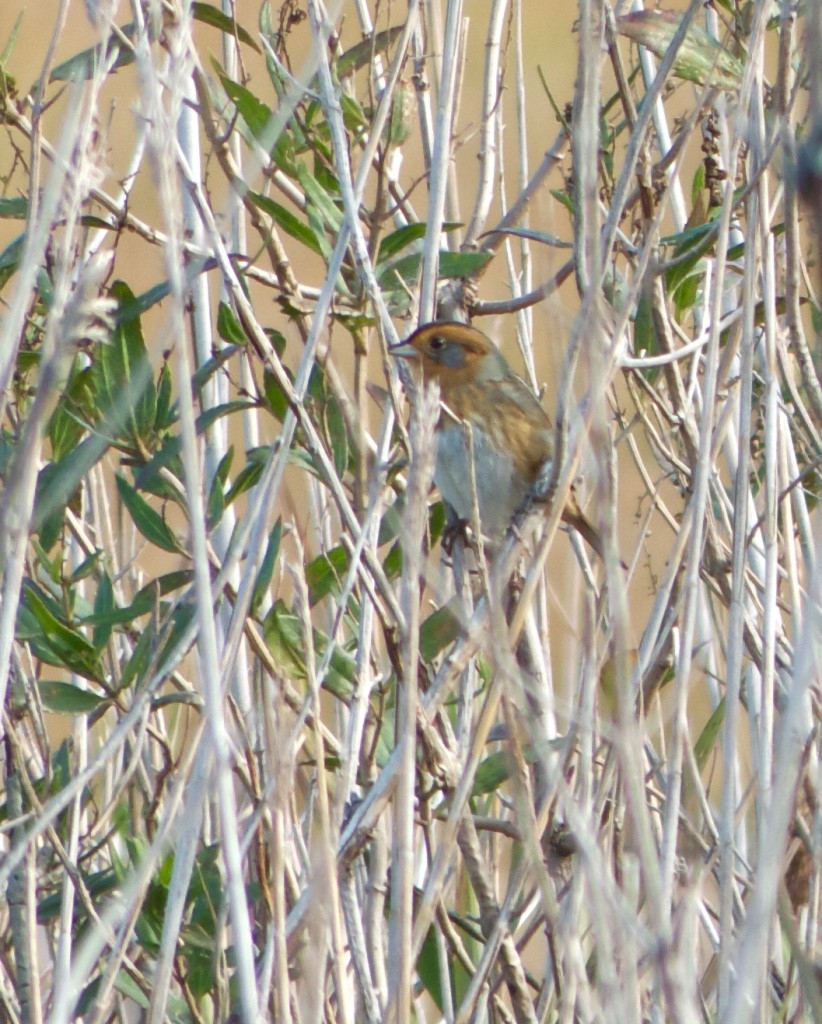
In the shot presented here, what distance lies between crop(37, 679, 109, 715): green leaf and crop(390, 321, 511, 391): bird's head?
0.93 m

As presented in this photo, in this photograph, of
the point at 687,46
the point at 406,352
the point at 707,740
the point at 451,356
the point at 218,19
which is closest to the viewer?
the point at 687,46

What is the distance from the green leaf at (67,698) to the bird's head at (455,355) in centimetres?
93

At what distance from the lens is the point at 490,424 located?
3.75m

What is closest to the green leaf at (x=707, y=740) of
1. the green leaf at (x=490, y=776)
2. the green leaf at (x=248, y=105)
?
the green leaf at (x=490, y=776)

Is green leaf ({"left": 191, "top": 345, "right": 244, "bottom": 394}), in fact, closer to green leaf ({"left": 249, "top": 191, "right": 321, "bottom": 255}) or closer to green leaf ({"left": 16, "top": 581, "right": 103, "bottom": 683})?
green leaf ({"left": 249, "top": 191, "right": 321, "bottom": 255})

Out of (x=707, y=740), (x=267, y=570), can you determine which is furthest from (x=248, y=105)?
(x=707, y=740)

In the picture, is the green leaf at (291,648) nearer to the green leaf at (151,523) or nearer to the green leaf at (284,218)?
the green leaf at (151,523)

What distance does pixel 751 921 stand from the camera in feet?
4.45

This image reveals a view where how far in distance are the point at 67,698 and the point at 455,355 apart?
1436 millimetres

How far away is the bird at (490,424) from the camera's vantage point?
11.4 ft

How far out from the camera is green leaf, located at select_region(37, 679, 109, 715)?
8.29ft

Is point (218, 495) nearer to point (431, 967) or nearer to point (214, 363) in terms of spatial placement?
point (214, 363)

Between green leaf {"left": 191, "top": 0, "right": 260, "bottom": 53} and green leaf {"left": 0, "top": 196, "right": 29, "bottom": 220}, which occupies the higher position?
green leaf {"left": 191, "top": 0, "right": 260, "bottom": 53}

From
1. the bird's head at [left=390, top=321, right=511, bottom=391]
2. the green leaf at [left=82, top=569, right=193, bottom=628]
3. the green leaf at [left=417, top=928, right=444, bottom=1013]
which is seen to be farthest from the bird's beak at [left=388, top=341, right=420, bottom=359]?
the green leaf at [left=417, top=928, right=444, bottom=1013]
